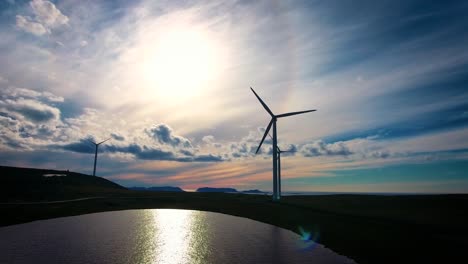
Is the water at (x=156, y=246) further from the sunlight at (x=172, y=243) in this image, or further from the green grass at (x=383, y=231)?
the green grass at (x=383, y=231)

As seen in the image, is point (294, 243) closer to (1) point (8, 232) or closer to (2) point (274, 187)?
(1) point (8, 232)

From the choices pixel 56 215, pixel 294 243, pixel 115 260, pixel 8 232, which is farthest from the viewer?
pixel 56 215

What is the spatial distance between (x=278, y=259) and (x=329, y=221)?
29.4 metres

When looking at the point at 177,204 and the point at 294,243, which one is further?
the point at 177,204

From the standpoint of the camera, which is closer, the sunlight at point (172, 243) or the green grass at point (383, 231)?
the green grass at point (383, 231)

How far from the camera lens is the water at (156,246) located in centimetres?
3020

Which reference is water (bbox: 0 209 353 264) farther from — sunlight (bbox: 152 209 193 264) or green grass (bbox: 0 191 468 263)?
green grass (bbox: 0 191 468 263)

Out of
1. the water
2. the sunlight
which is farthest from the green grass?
the sunlight

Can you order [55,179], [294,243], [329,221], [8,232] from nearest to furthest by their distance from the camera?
[294,243]
[8,232]
[329,221]
[55,179]

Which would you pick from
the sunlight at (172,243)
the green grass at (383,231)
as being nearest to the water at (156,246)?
the sunlight at (172,243)

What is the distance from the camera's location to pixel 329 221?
56.4m

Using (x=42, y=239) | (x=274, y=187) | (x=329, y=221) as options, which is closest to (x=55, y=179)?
(x=274, y=187)

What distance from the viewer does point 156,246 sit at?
37.4 meters

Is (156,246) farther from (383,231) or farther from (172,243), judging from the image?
(383,231)
